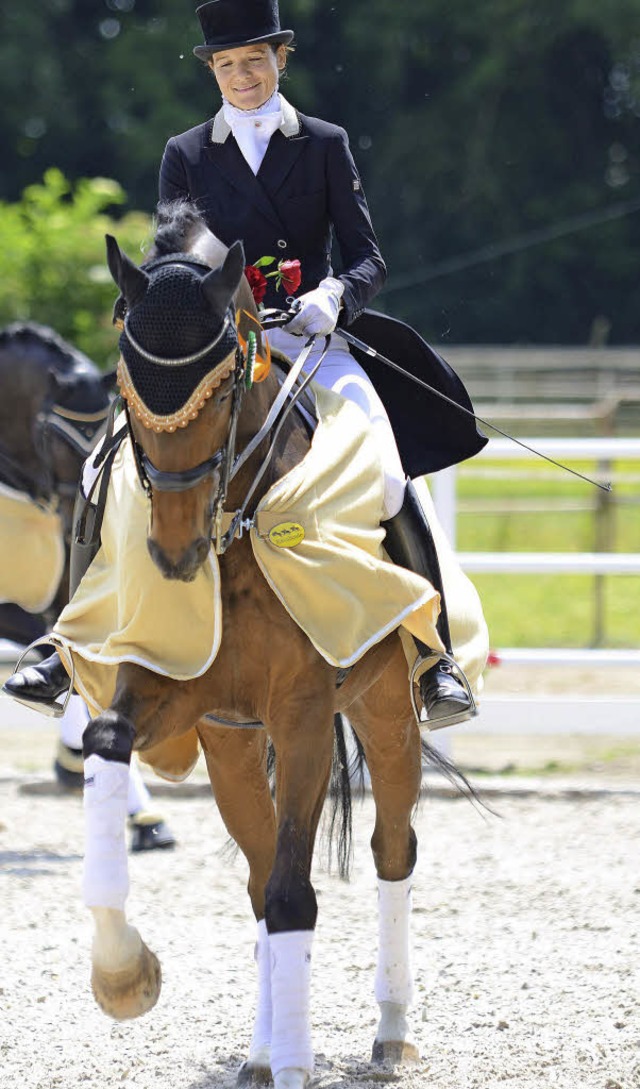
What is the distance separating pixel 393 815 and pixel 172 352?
1.88 metres

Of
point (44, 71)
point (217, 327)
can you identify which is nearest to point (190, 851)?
point (217, 327)

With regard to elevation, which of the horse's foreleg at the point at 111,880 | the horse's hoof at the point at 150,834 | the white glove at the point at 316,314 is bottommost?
the horse's hoof at the point at 150,834

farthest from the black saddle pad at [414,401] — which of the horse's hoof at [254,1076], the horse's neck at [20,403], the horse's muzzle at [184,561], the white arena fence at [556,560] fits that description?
the white arena fence at [556,560]

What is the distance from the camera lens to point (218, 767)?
4742mm

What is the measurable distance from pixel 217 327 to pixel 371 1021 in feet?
7.81

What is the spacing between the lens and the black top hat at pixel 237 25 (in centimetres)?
450

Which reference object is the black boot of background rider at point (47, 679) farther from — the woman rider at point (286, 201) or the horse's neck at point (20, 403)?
the horse's neck at point (20, 403)

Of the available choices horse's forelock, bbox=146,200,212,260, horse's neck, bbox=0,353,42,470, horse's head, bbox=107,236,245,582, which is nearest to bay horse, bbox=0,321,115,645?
horse's neck, bbox=0,353,42,470

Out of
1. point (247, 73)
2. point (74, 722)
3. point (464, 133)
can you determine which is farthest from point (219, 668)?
point (464, 133)

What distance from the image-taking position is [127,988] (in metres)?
3.97

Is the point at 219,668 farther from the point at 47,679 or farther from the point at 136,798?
the point at 136,798

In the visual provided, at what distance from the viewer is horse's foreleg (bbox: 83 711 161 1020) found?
3.95m

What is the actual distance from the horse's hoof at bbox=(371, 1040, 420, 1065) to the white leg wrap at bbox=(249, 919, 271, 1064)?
35 cm

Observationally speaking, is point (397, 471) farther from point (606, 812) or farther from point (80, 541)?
point (606, 812)
